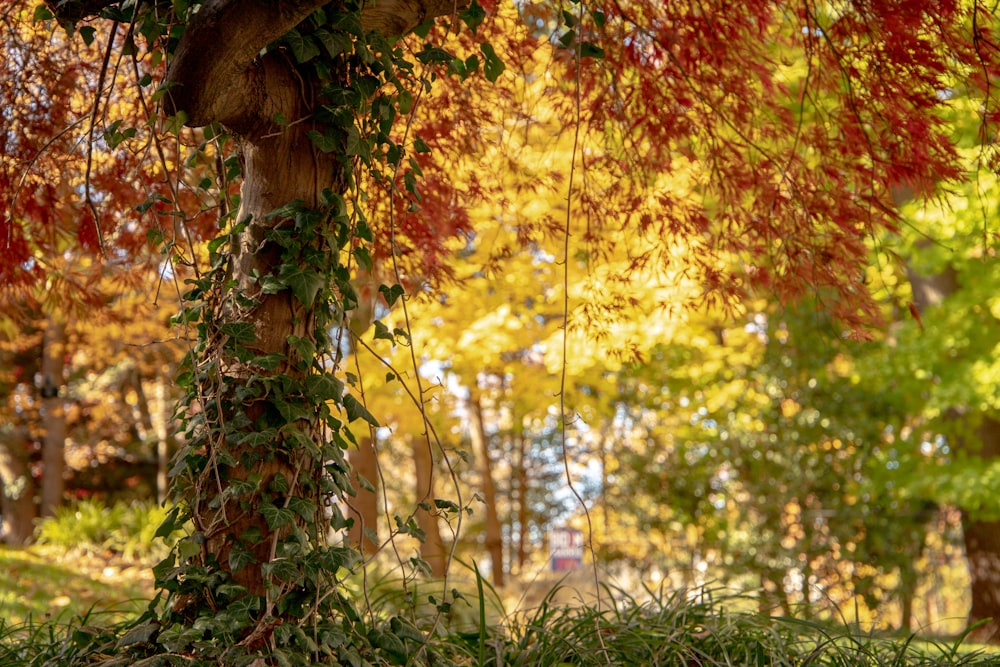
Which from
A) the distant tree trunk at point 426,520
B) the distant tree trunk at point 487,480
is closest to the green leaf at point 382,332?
the distant tree trunk at point 426,520

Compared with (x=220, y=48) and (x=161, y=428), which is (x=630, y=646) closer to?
(x=220, y=48)

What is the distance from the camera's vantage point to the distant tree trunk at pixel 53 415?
12266 millimetres

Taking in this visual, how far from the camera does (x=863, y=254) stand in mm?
3469

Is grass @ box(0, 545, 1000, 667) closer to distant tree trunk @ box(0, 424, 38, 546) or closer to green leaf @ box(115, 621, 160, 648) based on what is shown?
green leaf @ box(115, 621, 160, 648)

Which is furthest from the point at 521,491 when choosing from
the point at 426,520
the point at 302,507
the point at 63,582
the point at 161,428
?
the point at 302,507

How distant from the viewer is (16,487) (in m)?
13.3

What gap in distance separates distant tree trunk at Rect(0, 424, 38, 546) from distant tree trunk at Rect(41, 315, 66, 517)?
0.62m

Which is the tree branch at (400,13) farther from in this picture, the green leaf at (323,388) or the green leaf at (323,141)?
the green leaf at (323,388)

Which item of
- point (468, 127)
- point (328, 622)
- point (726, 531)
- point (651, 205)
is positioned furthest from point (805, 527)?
point (328, 622)

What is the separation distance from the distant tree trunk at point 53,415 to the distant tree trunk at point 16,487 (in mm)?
623

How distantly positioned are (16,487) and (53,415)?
1.81 metres

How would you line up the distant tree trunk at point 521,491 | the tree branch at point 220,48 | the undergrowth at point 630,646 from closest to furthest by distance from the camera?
the tree branch at point 220,48
the undergrowth at point 630,646
the distant tree trunk at point 521,491

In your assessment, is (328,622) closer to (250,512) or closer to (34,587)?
(250,512)

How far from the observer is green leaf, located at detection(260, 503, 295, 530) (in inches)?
84.4
